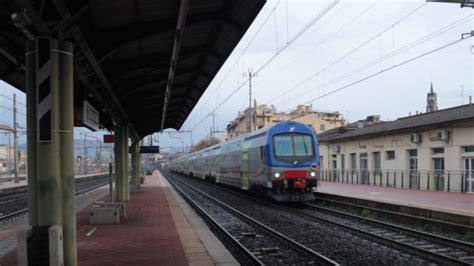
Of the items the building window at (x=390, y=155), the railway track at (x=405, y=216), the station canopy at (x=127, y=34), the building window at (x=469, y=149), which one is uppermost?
the station canopy at (x=127, y=34)

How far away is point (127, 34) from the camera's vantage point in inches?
332

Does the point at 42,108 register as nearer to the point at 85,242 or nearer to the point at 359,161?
the point at 85,242

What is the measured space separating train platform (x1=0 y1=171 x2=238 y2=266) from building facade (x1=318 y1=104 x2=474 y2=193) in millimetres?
14141

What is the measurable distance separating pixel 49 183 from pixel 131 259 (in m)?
2.85

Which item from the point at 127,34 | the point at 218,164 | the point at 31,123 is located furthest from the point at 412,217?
the point at 218,164

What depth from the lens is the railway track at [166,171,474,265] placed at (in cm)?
959

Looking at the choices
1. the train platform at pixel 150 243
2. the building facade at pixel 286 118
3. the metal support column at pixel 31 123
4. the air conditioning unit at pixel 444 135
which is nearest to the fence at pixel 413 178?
the air conditioning unit at pixel 444 135

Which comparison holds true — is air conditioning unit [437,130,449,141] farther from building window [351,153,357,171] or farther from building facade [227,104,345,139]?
building facade [227,104,345,139]

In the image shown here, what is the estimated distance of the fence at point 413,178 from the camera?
75.0ft

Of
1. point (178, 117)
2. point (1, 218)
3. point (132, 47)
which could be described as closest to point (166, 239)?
point (132, 47)

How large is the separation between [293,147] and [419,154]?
10.1 metres

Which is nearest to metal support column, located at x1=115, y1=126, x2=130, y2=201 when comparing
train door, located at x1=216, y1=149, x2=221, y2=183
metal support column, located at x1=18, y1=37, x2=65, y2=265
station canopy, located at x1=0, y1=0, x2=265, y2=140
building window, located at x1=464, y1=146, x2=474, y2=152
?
station canopy, located at x1=0, y1=0, x2=265, y2=140

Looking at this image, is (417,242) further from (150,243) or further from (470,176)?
(470,176)

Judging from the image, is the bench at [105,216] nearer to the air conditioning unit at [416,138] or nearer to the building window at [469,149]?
the building window at [469,149]
